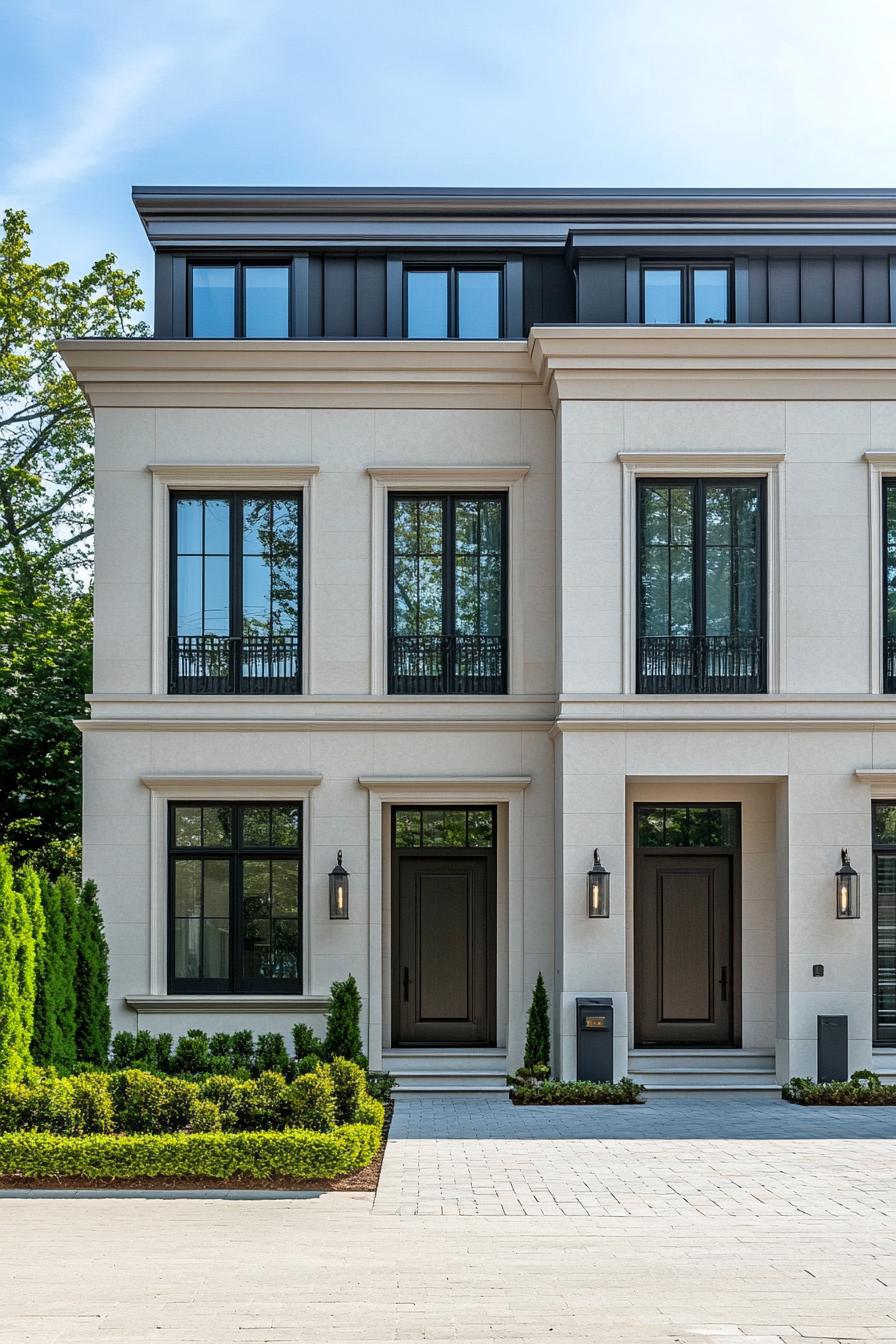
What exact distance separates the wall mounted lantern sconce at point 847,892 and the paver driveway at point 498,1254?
334 centimetres

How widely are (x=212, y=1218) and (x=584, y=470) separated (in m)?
9.20

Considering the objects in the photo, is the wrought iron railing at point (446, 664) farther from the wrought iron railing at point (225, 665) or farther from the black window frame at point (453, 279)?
the black window frame at point (453, 279)

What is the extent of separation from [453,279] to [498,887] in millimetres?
7705

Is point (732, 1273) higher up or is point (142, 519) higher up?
point (142, 519)

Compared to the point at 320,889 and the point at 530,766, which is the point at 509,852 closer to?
the point at 530,766

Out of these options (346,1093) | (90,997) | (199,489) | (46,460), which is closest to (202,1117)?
(346,1093)

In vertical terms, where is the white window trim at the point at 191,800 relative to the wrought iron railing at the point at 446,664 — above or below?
below

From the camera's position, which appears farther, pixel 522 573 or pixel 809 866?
pixel 522 573

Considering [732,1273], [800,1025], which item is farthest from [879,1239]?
[800,1025]

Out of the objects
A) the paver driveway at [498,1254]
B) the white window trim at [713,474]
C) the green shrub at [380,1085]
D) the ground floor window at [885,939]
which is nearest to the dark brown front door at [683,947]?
the ground floor window at [885,939]

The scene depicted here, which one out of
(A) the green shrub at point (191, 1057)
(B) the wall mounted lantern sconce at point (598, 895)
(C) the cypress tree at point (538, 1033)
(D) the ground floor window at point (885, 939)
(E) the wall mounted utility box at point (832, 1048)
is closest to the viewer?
(A) the green shrub at point (191, 1057)

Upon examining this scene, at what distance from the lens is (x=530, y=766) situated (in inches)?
623

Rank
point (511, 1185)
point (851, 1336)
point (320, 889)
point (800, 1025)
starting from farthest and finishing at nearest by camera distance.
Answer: point (320, 889) → point (800, 1025) → point (511, 1185) → point (851, 1336)

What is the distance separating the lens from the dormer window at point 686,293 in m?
16.3
